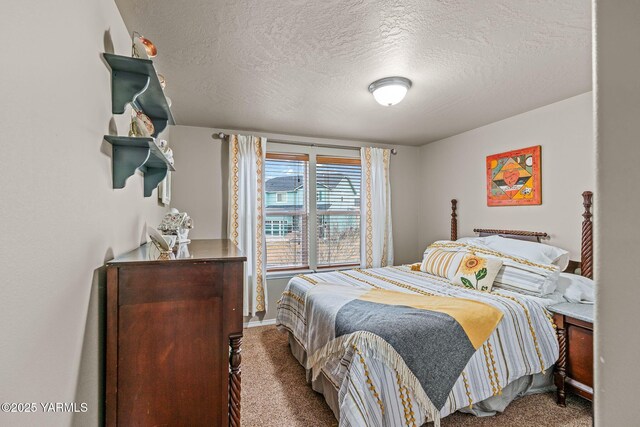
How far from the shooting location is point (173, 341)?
1156 millimetres

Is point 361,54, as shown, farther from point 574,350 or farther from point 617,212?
point 574,350

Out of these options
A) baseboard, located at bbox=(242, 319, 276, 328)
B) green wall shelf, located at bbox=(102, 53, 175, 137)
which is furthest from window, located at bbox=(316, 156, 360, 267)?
green wall shelf, located at bbox=(102, 53, 175, 137)

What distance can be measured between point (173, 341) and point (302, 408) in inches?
51.4

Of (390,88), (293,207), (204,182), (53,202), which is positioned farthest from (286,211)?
(53,202)

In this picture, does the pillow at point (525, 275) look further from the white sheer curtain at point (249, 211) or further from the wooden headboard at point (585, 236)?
the white sheer curtain at point (249, 211)

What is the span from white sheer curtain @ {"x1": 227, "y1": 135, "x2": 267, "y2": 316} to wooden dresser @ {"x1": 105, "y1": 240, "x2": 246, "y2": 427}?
2.44 m

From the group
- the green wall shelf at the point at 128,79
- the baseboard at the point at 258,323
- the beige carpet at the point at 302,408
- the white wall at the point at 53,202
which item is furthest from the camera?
the baseboard at the point at 258,323

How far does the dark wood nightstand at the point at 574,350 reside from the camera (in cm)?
193

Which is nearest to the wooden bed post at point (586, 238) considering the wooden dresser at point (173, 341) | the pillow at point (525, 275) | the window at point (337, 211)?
the pillow at point (525, 275)

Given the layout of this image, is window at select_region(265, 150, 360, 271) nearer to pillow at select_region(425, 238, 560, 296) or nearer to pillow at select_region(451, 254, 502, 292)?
pillow at select_region(451, 254, 502, 292)

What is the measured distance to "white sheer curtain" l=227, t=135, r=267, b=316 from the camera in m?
3.61

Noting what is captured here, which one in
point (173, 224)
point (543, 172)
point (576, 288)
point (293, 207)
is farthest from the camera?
point (293, 207)

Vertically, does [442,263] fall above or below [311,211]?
below

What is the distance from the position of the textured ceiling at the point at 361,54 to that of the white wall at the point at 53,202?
64cm
